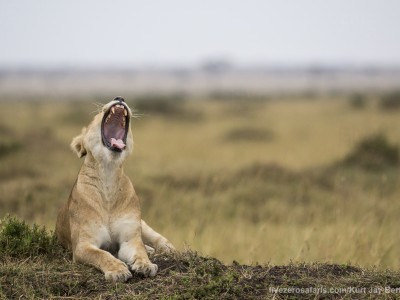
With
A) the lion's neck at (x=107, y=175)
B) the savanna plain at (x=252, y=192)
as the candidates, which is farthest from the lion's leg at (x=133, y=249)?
the savanna plain at (x=252, y=192)

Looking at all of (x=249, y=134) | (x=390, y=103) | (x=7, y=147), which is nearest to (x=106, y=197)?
(x=7, y=147)

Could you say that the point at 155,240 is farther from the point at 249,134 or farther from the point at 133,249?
the point at 249,134

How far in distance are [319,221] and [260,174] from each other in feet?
11.3

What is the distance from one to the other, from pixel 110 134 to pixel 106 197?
2.08 feet

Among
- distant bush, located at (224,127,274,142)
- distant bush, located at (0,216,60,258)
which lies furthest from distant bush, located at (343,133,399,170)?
distant bush, located at (0,216,60,258)

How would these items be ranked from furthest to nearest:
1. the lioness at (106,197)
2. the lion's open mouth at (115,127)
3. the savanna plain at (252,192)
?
the savanna plain at (252,192), the lion's open mouth at (115,127), the lioness at (106,197)

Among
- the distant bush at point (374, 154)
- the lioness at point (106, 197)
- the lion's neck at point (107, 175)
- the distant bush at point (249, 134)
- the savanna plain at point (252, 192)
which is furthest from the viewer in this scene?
the distant bush at point (249, 134)

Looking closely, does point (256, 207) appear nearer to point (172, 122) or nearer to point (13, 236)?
point (13, 236)

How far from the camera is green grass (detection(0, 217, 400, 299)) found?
576 cm

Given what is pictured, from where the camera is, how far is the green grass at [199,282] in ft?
18.9

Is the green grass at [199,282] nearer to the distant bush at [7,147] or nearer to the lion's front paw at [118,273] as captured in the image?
the lion's front paw at [118,273]

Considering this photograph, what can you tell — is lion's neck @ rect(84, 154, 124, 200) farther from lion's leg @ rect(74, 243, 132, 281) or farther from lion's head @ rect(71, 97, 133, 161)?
lion's leg @ rect(74, 243, 132, 281)

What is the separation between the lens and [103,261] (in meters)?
6.37

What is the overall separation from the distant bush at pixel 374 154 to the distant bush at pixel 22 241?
1048 centimetres
